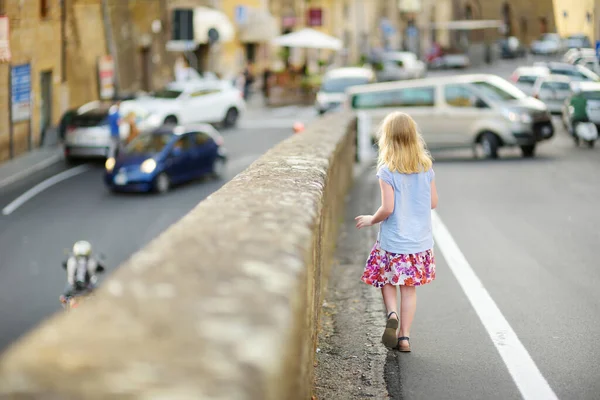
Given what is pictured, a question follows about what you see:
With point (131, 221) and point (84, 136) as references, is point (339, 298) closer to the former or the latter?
point (131, 221)

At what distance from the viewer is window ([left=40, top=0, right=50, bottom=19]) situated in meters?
31.7

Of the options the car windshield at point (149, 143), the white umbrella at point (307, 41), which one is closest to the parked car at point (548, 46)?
the white umbrella at point (307, 41)

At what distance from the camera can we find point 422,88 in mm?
23766

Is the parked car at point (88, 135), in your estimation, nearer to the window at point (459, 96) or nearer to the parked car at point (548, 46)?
the window at point (459, 96)

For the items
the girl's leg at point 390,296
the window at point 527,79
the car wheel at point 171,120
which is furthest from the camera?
the window at point 527,79

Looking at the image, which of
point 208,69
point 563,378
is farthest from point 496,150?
point 208,69

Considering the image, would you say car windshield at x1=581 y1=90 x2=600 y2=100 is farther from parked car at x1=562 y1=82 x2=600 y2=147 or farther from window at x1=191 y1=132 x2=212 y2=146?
window at x1=191 y1=132 x2=212 y2=146

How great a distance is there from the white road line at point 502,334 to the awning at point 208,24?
127ft

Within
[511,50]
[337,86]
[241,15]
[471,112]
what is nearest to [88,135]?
[471,112]

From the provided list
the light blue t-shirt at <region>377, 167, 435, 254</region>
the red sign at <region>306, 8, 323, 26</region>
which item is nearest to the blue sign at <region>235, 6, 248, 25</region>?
the red sign at <region>306, 8, 323, 26</region>

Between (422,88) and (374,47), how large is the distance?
175 feet

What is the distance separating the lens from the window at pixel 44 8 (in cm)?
3170

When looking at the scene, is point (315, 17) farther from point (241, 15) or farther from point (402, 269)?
point (402, 269)

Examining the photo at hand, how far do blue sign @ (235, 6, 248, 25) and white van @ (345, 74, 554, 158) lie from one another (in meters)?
30.8
